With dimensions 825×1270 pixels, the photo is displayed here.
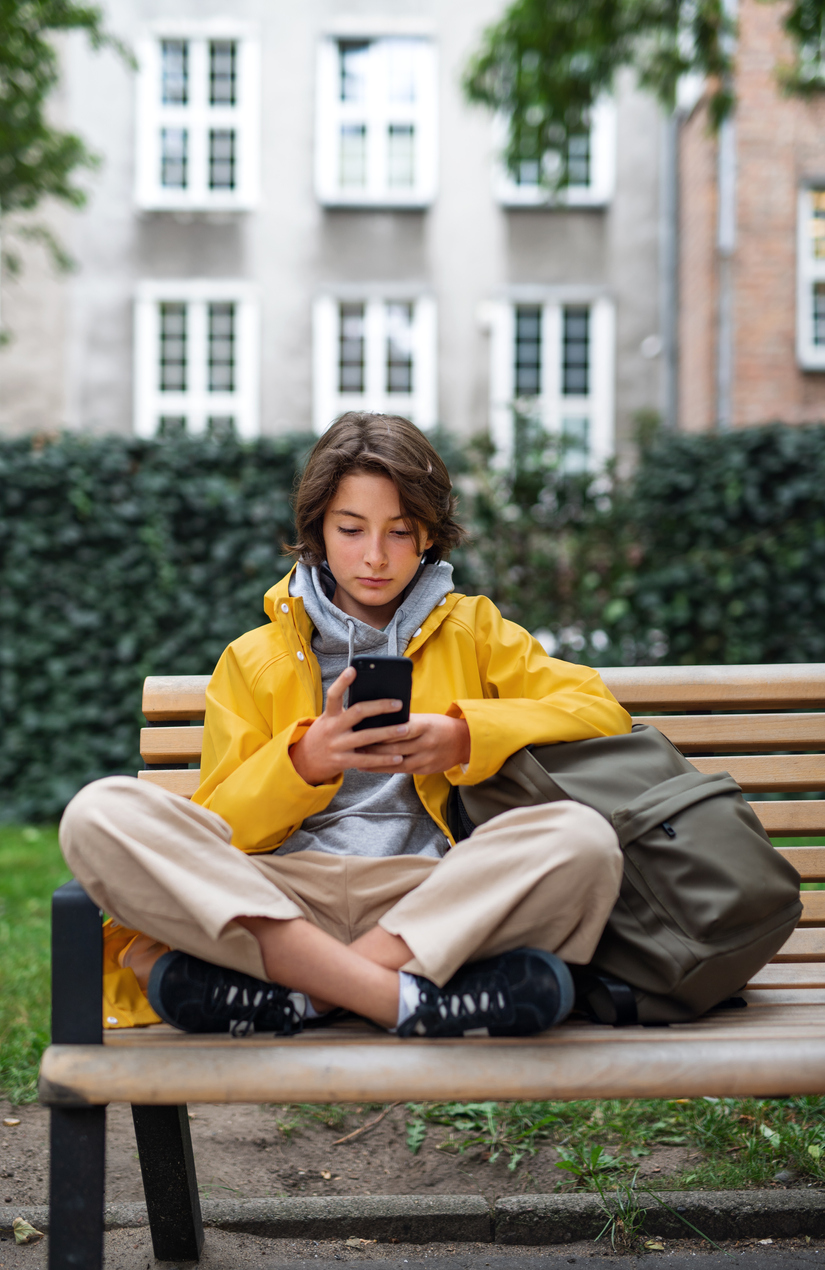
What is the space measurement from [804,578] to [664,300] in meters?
8.58

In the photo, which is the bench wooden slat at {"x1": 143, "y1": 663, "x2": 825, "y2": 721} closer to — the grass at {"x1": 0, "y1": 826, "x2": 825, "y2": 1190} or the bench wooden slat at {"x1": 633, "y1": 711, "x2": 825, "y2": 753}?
the bench wooden slat at {"x1": 633, "y1": 711, "x2": 825, "y2": 753}

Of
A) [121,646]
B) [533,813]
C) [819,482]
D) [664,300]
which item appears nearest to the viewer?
[533,813]

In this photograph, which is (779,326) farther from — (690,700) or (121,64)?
(690,700)

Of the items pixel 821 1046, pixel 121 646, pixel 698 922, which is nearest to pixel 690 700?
pixel 698 922

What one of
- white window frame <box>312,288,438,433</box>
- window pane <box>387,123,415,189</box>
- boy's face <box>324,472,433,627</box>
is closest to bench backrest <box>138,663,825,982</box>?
boy's face <box>324,472,433,627</box>

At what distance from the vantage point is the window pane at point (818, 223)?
1191 centimetres

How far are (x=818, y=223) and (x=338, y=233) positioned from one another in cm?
567

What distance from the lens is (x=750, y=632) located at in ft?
17.9

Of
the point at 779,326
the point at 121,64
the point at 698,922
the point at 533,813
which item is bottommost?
the point at 698,922

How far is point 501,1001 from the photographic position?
4.77 ft

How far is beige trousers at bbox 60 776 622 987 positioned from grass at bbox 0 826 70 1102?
1.43m

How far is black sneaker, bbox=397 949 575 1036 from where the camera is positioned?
145cm

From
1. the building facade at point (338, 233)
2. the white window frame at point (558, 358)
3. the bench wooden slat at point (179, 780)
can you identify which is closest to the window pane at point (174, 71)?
the building facade at point (338, 233)

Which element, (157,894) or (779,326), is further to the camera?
(779,326)
